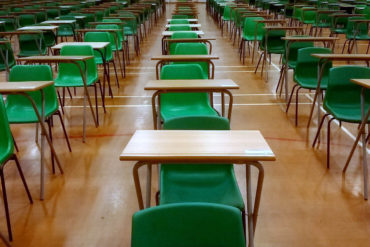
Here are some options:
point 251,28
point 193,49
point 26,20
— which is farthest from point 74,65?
point 26,20

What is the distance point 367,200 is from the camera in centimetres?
280

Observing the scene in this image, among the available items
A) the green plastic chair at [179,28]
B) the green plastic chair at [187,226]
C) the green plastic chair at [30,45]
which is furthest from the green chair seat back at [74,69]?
the green plastic chair at [187,226]

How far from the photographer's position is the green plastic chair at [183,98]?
335 cm

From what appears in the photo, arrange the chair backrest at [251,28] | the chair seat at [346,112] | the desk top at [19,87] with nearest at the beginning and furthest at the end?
1. the desk top at [19,87]
2. the chair seat at [346,112]
3. the chair backrest at [251,28]

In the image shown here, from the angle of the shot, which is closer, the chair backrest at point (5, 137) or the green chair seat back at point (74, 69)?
the chair backrest at point (5, 137)

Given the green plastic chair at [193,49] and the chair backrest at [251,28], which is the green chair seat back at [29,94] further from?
the chair backrest at [251,28]

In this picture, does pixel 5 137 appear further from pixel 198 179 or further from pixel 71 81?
pixel 71 81

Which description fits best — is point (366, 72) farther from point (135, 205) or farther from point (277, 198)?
point (135, 205)

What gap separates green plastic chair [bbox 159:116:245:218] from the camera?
2.02 meters

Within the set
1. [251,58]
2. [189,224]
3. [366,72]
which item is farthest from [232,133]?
[251,58]

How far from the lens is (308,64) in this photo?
4277mm

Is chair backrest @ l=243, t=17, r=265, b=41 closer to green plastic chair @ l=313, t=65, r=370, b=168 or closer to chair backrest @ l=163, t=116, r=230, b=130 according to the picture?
green plastic chair @ l=313, t=65, r=370, b=168

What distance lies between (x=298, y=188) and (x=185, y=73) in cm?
136

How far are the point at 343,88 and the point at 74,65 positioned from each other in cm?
289
